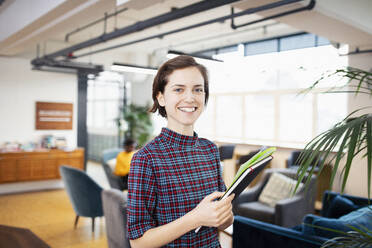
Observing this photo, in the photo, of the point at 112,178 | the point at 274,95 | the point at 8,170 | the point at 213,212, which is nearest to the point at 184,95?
the point at 213,212

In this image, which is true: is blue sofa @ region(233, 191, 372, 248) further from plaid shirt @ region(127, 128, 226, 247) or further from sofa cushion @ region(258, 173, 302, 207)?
sofa cushion @ region(258, 173, 302, 207)

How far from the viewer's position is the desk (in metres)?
1.88

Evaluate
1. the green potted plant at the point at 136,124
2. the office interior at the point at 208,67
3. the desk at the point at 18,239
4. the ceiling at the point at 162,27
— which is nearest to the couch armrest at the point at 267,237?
the desk at the point at 18,239

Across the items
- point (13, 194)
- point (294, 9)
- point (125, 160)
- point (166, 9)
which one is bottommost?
point (13, 194)

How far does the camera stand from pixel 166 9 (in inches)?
225

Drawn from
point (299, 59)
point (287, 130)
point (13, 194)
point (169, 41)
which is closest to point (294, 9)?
point (299, 59)

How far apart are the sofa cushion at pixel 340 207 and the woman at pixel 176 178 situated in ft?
9.79

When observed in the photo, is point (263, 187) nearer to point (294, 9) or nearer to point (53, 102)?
point (294, 9)

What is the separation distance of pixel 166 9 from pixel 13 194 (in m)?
4.96

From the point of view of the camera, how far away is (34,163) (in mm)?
6926

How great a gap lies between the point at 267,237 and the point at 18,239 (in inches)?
70.4

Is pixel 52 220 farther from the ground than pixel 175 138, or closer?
closer

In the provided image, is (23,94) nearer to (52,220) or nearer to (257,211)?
(52,220)

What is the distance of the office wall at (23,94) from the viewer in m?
6.95
